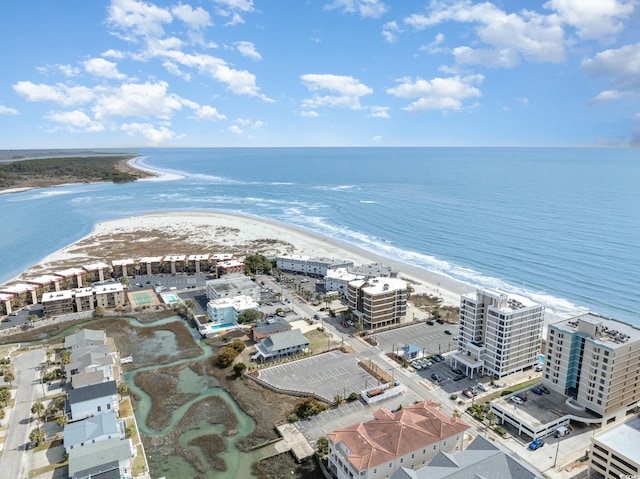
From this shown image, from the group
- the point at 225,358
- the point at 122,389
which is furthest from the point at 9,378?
the point at 225,358

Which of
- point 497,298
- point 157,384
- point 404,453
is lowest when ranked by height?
point 157,384

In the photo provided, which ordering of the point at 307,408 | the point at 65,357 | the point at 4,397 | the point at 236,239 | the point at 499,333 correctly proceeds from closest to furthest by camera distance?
1. the point at 307,408
2. the point at 4,397
3. the point at 499,333
4. the point at 65,357
5. the point at 236,239

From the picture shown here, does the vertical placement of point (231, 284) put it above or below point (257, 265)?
above

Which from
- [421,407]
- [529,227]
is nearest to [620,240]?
[529,227]

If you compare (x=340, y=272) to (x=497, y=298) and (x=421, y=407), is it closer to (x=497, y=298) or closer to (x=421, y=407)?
(x=497, y=298)

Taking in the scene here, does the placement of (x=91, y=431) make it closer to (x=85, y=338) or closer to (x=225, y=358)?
(x=225, y=358)

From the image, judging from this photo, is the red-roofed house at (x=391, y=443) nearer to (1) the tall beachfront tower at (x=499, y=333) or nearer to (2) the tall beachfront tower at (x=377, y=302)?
(1) the tall beachfront tower at (x=499, y=333)
